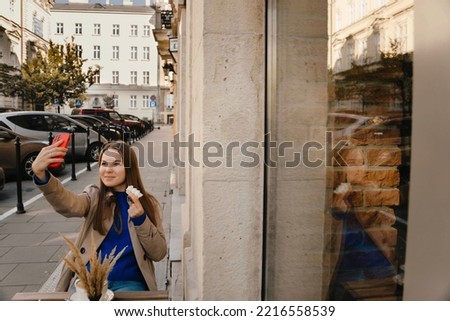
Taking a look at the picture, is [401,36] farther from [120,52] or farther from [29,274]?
[120,52]

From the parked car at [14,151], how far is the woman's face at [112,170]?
7163 mm

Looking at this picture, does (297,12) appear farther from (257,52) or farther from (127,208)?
(127,208)

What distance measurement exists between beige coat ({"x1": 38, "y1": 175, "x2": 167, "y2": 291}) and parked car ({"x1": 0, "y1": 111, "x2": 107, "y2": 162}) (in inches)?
350

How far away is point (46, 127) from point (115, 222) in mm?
9922

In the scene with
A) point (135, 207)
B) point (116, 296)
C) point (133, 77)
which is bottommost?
point (116, 296)

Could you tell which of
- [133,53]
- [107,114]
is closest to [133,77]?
[133,53]

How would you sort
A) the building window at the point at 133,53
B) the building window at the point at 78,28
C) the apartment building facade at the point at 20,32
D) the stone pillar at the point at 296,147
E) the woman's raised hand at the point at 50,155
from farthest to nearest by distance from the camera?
the building window at the point at 133,53 < the building window at the point at 78,28 < the apartment building facade at the point at 20,32 < the woman's raised hand at the point at 50,155 < the stone pillar at the point at 296,147

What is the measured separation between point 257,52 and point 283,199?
648 millimetres

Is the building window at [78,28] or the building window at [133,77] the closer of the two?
the building window at [78,28]

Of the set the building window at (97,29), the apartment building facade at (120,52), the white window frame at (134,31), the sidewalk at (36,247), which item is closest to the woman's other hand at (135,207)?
the sidewalk at (36,247)

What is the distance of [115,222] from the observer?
2.43 meters

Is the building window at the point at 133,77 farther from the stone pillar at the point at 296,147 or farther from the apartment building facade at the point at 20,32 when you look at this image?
the stone pillar at the point at 296,147

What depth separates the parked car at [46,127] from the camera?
1084cm

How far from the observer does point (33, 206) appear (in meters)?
7.17
